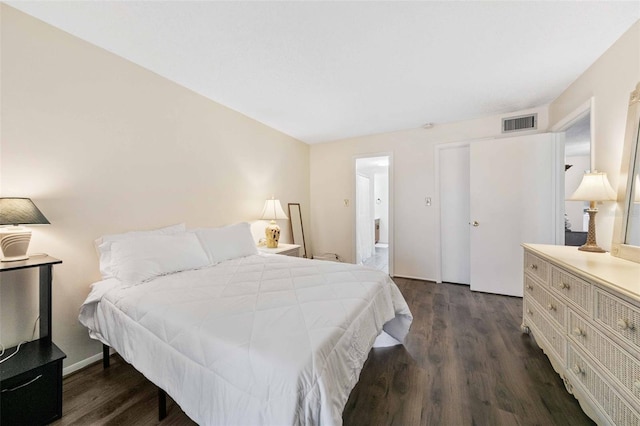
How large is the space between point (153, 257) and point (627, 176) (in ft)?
10.9

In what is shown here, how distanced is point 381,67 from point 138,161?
7.49 ft

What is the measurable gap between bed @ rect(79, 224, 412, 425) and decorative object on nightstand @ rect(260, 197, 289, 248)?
3.63 feet

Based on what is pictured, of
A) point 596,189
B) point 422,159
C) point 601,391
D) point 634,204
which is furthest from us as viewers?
point 422,159

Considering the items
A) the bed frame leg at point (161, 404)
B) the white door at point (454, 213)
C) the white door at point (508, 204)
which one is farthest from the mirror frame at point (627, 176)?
the bed frame leg at point (161, 404)

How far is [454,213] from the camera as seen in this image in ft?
12.0

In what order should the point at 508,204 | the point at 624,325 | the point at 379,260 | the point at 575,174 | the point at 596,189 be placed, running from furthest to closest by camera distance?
1. the point at 379,260
2. the point at 508,204
3. the point at 575,174
4. the point at 596,189
5. the point at 624,325

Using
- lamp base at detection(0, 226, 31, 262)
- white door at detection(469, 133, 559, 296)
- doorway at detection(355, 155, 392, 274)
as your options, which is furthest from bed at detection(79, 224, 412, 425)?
doorway at detection(355, 155, 392, 274)

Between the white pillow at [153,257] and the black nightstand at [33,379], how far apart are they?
1.16 ft

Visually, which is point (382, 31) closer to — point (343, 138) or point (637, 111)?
point (637, 111)

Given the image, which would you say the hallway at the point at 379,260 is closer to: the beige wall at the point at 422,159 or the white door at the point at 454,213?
the beige wall at the point at 422,159

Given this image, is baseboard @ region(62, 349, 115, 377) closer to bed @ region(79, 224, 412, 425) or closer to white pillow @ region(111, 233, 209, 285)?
bed @ region(79, 224, 412, 425)

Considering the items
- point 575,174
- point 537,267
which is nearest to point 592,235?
point 537,267

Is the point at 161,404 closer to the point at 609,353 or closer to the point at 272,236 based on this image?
the point at 272,236

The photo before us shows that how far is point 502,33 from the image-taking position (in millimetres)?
1738
